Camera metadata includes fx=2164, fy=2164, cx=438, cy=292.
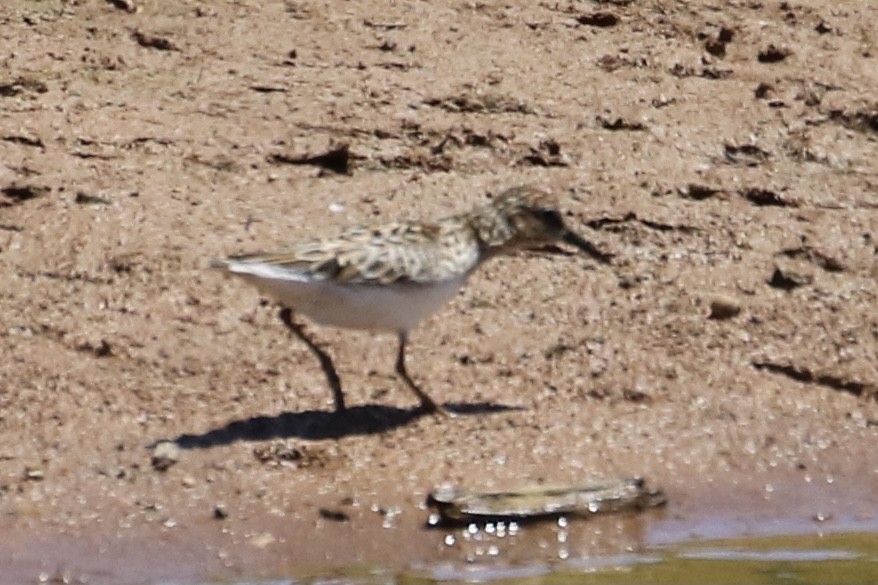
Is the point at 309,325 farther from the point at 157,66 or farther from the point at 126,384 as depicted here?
the point at 157,66

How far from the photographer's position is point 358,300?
908 cm

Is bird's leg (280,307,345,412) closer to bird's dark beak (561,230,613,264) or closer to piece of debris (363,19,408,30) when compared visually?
bird's dark beak (561,230,613,264)

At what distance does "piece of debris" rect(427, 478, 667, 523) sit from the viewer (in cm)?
859

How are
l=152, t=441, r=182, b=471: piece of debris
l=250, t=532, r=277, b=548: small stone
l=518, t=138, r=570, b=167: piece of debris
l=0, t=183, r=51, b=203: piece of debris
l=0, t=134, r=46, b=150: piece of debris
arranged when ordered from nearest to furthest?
l=250, t=532, r=277, b=548: small stone < l=152, t=441, r=182, b=471: piece of debris < l=0, t=183, r=51, b=203: piece of debris < l=0, t=134, r=46, b=150: piece of debris < l=518, t=138, r=570, b=167: piece of debris

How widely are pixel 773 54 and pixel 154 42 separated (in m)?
3.50

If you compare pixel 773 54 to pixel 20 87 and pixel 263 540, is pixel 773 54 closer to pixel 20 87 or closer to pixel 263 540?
pixel 20 87

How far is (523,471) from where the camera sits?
9.06 metres

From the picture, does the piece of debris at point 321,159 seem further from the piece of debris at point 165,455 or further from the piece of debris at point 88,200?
the piece of debris at point 165,455

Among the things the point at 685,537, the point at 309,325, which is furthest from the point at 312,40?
the point at 685,537

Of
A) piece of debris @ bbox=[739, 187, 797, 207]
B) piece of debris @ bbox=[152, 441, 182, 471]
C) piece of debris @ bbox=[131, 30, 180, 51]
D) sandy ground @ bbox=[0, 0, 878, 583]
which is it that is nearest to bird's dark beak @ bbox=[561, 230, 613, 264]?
sandy ground @ bbox=[0, 0, 878, 583]

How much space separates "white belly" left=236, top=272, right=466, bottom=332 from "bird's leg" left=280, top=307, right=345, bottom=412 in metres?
0.17

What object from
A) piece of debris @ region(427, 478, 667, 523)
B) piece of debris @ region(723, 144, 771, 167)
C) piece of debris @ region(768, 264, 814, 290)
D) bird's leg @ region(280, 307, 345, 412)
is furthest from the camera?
piece of debris @ region(723, 144, 771, 167)

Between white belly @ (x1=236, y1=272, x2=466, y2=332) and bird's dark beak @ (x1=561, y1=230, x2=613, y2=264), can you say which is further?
bird's dark beak @ (x1=561, y1=230, x2=613, y2=264)

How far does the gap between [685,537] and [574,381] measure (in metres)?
1.27
